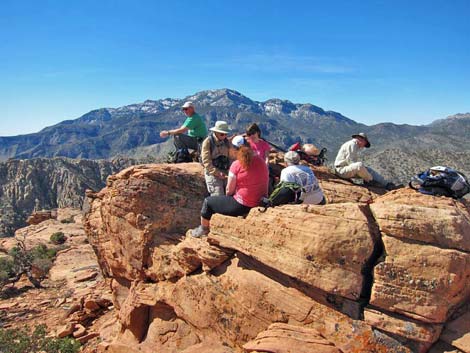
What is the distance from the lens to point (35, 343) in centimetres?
1230

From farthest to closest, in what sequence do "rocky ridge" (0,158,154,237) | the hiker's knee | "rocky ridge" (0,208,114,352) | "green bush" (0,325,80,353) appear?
1. "rocky ridge" (0,158,154,237)
2. "rocky ridge" (0,208,114,352)
3. "green bush" (0,325,80,353)
4. the hiker's knee

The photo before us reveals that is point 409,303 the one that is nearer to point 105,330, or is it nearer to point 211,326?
point 211,326

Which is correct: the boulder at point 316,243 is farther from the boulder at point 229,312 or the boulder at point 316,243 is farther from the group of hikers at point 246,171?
the group of hikers at point 246,171

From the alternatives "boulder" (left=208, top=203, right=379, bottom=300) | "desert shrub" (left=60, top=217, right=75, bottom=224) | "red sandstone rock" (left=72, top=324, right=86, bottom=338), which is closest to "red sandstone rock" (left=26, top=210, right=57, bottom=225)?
"desert shrub" (left=60, top=217, right=75, bottom=224)

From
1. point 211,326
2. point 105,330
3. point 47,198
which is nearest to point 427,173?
point 211,326

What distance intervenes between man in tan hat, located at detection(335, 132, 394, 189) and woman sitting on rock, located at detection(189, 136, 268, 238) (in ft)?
14.2

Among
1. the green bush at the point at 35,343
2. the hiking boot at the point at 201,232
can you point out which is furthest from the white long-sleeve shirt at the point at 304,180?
the green bush at the point at 35,343

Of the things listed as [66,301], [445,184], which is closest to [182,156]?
[445,184]

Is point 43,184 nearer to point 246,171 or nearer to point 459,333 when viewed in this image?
point 246,171

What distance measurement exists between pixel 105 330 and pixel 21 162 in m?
117

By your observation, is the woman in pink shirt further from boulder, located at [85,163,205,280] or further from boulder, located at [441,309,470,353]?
boulder, located at [441,309,470,353]

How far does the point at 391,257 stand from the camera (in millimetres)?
6434

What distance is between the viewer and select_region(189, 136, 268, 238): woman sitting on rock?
8.22 metres

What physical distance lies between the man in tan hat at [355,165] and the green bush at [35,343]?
1042 centimetres
